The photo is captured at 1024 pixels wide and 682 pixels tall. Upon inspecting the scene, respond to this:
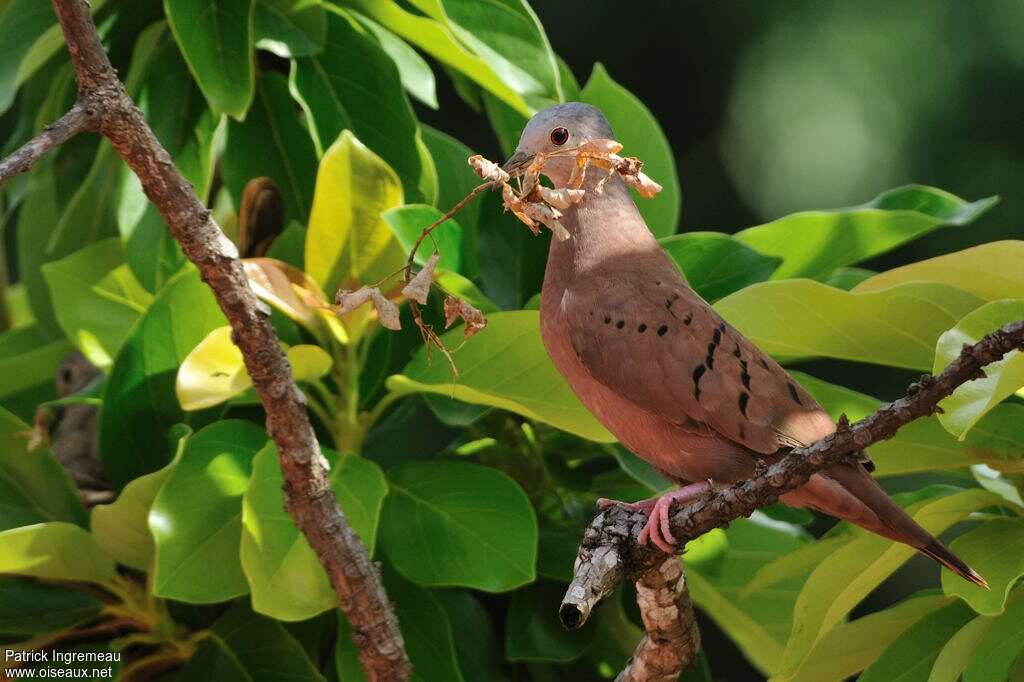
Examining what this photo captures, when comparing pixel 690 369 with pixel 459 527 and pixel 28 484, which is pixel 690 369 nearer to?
pixel 459 527

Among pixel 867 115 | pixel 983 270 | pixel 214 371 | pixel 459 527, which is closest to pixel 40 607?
pixel 214 371

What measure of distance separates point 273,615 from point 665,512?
477mm

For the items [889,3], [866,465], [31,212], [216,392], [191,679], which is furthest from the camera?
[889,3]

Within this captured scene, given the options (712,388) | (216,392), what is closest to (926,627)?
(712,388)

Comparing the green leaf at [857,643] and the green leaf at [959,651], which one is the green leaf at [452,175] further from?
the green leaf at [959,651]

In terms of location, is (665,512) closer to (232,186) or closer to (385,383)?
(385,383)

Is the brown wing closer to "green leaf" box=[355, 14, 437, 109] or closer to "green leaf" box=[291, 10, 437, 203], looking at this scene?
"green leaf" box=[291, 10, 437, 203]

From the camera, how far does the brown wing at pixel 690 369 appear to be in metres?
1.29

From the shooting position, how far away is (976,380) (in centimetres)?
118

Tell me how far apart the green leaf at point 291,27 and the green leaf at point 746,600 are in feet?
3.11

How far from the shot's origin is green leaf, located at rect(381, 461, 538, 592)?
148 cm

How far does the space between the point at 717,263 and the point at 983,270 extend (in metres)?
0.38

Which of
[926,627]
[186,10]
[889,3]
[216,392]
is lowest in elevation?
[926,627]

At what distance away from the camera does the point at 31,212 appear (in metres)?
2.16
